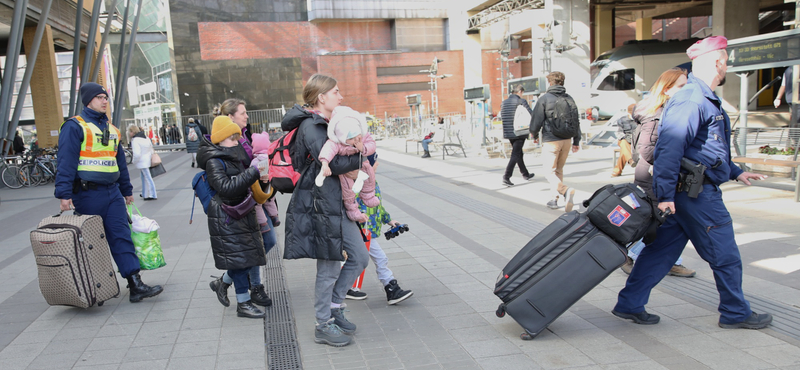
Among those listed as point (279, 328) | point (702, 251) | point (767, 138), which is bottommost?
point (279, 328)

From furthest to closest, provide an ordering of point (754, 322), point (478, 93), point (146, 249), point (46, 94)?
point (46, 94) → point (478, 93) → point (146, 249) → point (754, 322)

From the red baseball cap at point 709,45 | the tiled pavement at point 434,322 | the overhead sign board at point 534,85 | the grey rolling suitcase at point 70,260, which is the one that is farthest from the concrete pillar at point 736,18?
the grey rolling suitcase at point 70,260

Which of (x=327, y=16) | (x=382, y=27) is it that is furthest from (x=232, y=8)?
(x=382, y=27)

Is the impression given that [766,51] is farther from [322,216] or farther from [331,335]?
[331,335]

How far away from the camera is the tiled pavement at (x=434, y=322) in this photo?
140 inches

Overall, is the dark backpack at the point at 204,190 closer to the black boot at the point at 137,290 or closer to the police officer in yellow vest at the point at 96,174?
the police officer in yellow vest at the point at 96,174

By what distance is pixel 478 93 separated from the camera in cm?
1838

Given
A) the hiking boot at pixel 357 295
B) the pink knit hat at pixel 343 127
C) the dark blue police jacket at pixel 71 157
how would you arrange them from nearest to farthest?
the pink knit hat at pixel 343 127, the dark blue police jacket at pixel 71 157, the hiking boot at pixel 357 295

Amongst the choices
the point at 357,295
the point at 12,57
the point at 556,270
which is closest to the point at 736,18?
the point at 357,295

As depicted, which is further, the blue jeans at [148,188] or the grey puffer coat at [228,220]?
the blue jeans at [148,188]

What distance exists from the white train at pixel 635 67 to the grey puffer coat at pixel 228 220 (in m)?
23.6

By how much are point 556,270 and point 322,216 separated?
1.51m

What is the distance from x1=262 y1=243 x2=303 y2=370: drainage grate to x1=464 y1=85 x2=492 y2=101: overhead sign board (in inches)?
510

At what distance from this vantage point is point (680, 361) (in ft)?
11.1
